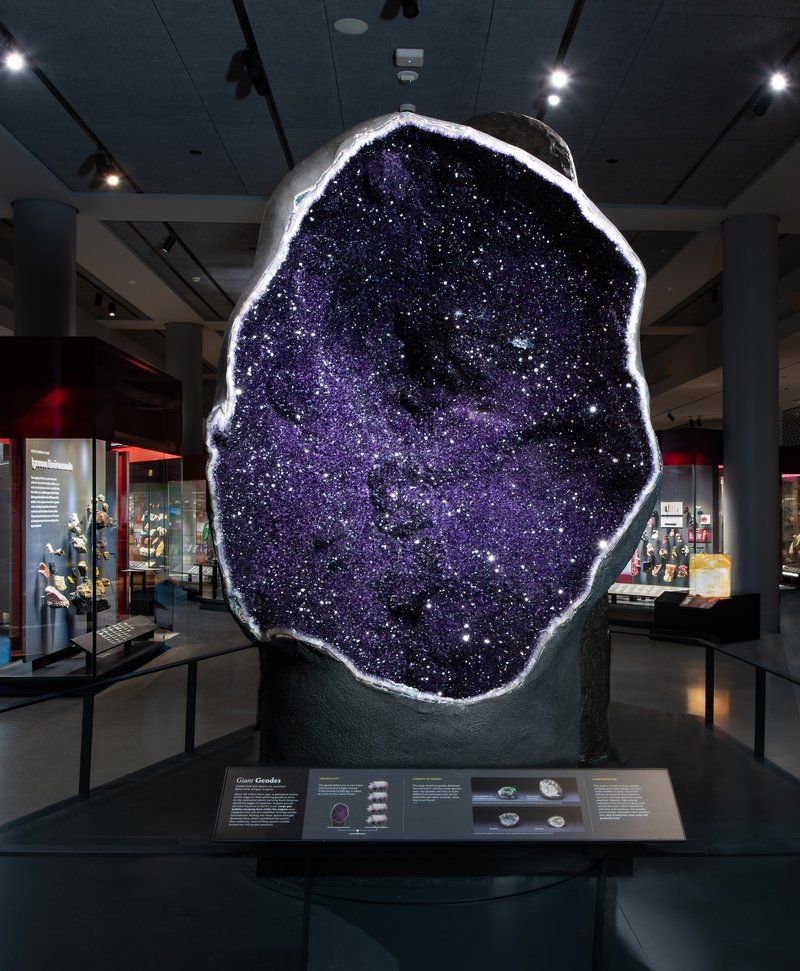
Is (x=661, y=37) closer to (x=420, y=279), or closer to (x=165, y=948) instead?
(x=420, y=279)

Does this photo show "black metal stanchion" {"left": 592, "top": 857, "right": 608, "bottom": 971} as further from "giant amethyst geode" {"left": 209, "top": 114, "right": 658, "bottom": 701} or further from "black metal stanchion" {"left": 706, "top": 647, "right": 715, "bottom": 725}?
"black metal stanchion" {"left": 706, "top": 647, "right": 715, "bottom": 725}

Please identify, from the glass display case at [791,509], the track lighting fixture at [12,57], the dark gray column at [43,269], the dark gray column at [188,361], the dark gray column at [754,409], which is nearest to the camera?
the track lighting fixture at [12,57]

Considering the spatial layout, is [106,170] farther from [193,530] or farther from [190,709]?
[190,709]

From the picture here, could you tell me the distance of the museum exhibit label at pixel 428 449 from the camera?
162 centimetres

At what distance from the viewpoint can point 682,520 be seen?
31.9 ft

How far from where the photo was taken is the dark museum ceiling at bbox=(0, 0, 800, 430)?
5.33 meters

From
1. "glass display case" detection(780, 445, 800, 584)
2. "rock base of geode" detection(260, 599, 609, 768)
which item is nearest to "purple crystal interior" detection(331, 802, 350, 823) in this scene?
"rock base of geode" detection(260, 599, 609, 768)

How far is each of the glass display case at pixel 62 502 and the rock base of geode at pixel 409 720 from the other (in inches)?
158

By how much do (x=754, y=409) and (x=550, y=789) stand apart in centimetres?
767

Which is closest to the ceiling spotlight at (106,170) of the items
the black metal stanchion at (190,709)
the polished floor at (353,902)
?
the black metal stanchion at (190,709)

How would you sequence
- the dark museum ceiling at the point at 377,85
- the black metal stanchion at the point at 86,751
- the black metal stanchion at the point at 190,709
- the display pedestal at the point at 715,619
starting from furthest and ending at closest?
the display pedestal at the point at 715,619, the dark museum ceiling at the point at 377,85, the black metal stanchion at the point at 190,709, the black metal stanchion at the point at 86,751

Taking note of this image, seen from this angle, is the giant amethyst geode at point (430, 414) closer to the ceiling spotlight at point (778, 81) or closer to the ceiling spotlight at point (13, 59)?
the ceiling spotlight at point (13, 59)

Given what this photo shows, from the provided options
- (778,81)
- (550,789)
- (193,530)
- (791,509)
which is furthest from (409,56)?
(791,509)

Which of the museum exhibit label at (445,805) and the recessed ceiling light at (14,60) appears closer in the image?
the museum exhibit label at (445,805)
